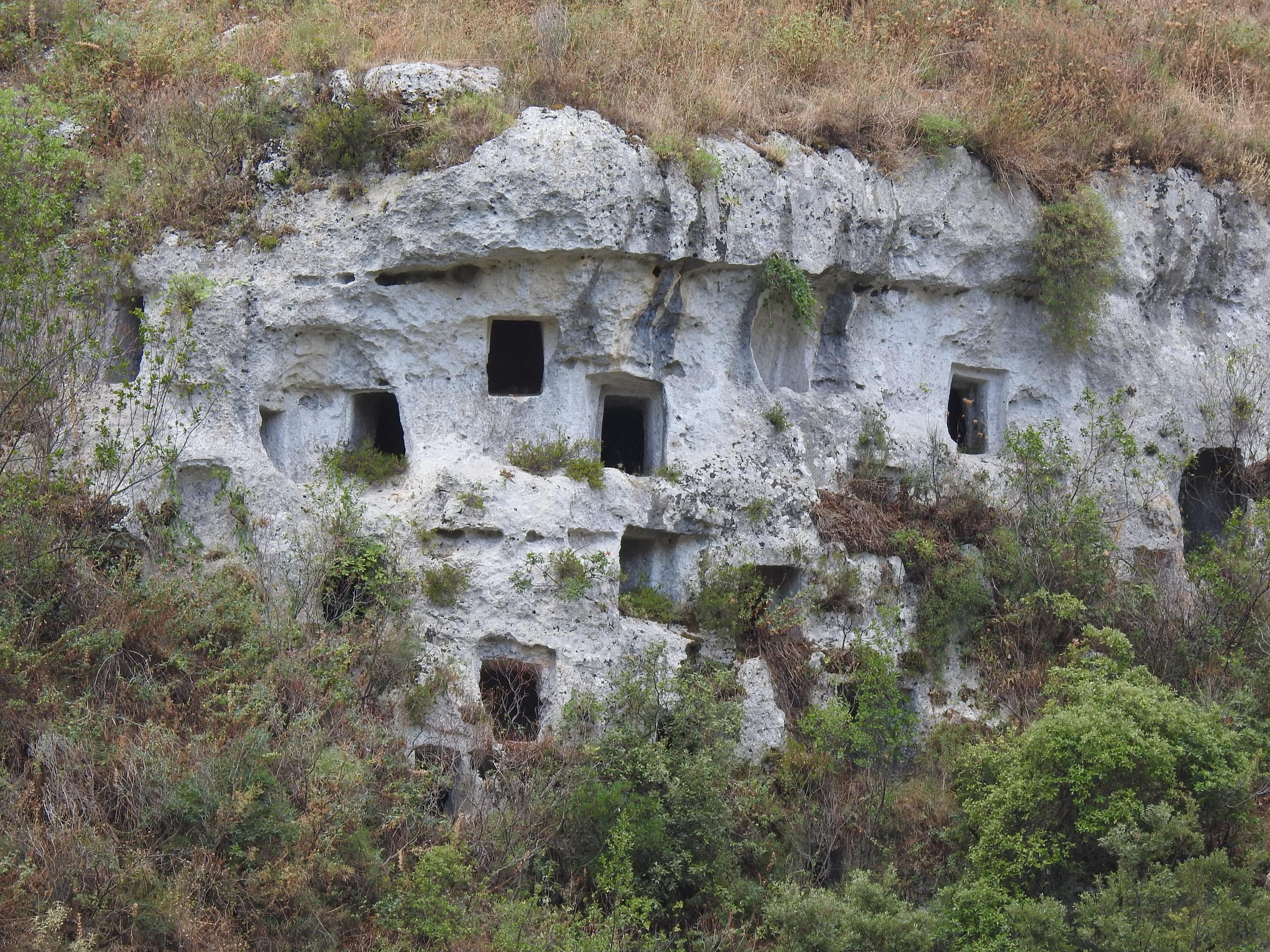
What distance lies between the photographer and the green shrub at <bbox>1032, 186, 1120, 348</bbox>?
13359mm

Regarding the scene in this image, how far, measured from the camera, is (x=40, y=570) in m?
10.1

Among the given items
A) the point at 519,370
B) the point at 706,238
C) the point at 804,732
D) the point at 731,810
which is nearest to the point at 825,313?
the point at 706,238

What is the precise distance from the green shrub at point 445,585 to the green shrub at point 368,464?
45.3 inches

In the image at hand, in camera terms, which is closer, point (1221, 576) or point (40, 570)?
point (40, 570)

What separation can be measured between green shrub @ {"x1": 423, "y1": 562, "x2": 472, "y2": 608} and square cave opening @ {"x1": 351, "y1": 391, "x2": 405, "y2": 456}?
4.57 feet

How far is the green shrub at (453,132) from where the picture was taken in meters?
11.7

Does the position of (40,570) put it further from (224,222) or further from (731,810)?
(731,810)

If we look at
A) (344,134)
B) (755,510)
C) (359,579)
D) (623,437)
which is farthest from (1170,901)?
(344,134)

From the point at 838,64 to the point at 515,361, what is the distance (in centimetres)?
480

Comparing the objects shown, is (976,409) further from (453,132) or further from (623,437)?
(453,132)

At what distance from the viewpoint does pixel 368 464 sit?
468 inches

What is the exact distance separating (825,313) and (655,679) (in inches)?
171

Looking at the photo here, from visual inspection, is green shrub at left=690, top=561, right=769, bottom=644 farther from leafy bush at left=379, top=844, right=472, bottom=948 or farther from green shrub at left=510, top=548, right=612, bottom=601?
leafy bush at left=379, top=844, right=472, bottom=948

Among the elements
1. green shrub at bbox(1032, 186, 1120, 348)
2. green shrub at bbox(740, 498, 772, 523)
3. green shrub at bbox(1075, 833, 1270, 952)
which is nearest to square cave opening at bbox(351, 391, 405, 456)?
green shrub at bbox(740, 498, 772, 523)
